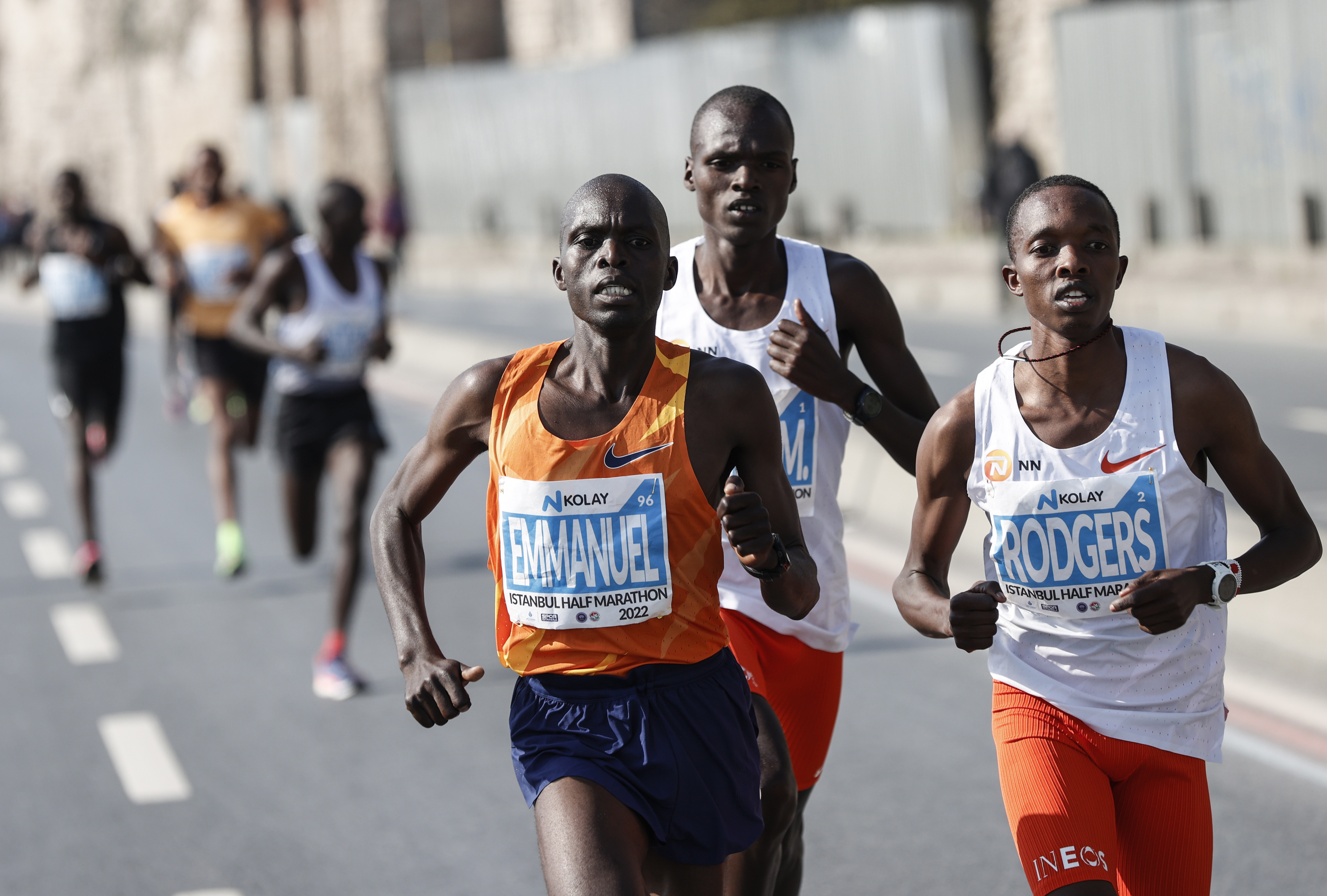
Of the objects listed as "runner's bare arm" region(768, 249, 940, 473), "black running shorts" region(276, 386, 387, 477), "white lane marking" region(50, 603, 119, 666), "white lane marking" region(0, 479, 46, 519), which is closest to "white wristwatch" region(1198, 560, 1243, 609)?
"runner's bare arm" region(768, 249, 940, 473)

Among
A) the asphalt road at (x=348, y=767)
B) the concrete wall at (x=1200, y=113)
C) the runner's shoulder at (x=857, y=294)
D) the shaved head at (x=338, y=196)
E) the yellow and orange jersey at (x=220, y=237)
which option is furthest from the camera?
the concrete wall at (x=1200, y=113)

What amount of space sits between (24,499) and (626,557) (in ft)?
33.7

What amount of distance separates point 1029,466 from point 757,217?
1122mm

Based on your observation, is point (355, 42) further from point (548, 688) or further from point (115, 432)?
point (548, 688)

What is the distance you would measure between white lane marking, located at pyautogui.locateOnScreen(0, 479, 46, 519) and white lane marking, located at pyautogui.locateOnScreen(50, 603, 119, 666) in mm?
2968

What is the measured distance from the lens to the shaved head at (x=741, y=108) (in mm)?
4320

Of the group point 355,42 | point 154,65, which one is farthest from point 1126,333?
point 154,65

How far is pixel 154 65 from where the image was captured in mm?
64438

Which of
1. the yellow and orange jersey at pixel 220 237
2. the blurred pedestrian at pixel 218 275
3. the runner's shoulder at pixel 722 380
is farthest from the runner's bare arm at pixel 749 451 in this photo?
the yellow and orange jersey at pixel 220 237

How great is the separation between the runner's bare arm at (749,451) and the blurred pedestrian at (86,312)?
7249 mm

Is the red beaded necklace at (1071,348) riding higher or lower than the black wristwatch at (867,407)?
higher

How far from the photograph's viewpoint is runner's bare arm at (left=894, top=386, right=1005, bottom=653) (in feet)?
11.8

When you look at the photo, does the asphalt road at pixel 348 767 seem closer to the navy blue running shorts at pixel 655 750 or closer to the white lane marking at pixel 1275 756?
the white lane marking at pixel 1275 756

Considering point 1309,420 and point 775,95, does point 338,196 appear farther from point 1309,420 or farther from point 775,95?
point 775,95
